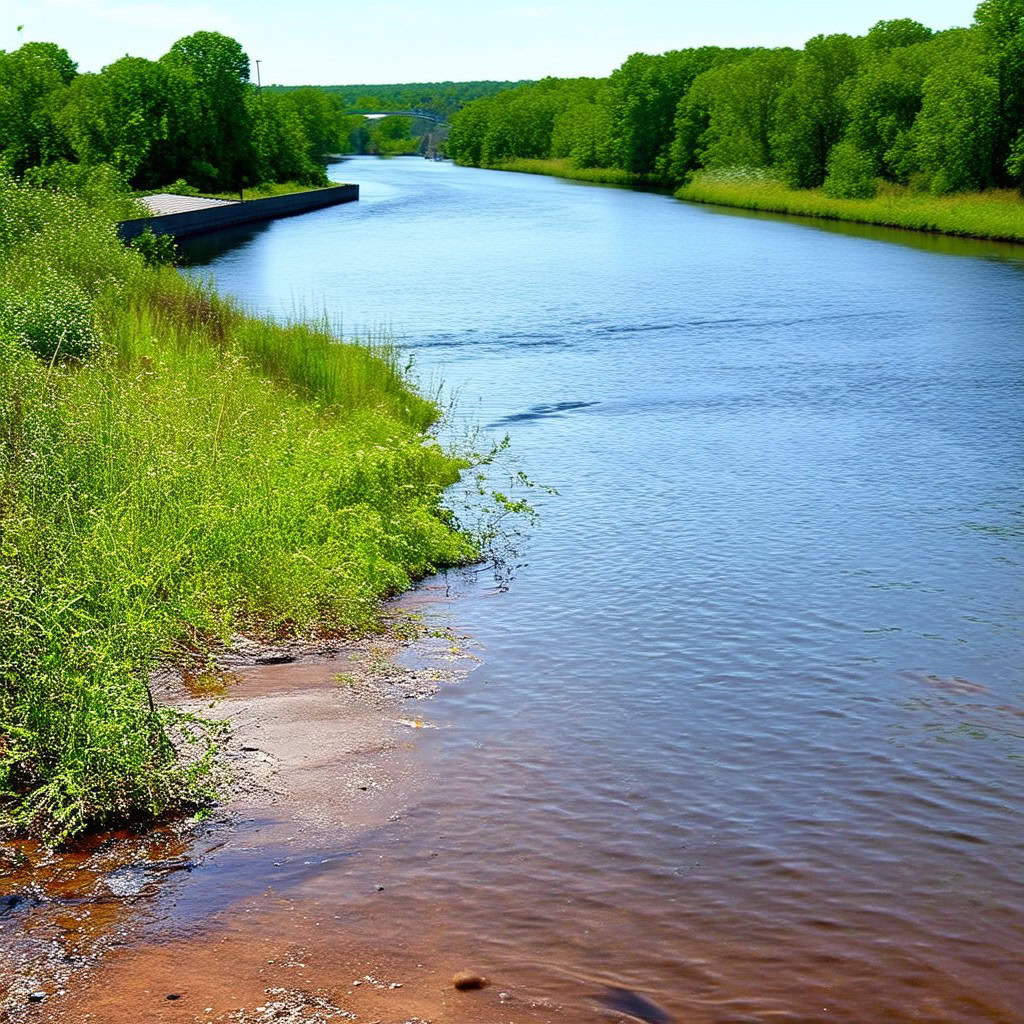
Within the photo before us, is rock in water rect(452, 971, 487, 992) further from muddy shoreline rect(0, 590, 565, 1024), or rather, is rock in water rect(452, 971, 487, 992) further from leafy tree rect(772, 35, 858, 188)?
leafy tree rect(772, 35, 858, 188)

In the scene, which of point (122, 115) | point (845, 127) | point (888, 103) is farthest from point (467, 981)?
point (122, 115)

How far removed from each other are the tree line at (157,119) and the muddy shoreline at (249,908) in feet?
249

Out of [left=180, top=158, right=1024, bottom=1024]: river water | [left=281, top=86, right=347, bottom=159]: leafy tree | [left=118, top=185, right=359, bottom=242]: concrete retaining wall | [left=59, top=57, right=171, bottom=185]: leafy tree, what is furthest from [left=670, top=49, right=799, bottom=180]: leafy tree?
[left=180, top=158, right=1024, bottom=1024]: river water

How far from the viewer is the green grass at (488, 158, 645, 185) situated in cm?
10756

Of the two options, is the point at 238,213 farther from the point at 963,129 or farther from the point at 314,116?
the point at 314,116

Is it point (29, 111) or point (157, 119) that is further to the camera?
point (29, 111)

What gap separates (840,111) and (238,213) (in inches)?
1361

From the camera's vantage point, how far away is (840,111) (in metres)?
77.6

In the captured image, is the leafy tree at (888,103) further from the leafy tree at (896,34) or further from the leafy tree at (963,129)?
the leafy tree at (896,34)

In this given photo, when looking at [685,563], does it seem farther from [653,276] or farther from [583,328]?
[653,276]

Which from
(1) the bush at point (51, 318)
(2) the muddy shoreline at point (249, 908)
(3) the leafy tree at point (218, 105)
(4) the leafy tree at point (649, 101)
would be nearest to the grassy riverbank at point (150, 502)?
(1) the bush at point (51, 318)

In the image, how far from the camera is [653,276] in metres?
42.0

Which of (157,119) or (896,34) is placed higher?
(896,34)

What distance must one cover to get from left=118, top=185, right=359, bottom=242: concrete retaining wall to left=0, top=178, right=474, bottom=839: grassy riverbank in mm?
26637
